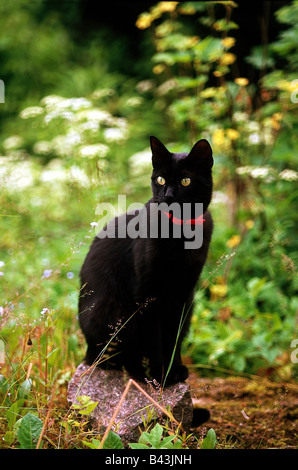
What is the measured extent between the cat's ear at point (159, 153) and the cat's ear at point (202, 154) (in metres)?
0.10

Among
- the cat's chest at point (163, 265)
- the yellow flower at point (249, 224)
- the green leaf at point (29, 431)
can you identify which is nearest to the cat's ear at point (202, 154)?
the cat's chest at point (163, 265)

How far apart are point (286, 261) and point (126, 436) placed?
105 centimetres

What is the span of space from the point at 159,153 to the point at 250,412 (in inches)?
51.3

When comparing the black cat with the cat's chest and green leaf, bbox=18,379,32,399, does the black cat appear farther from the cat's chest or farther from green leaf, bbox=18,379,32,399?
green leaf, bbox=18,379,32,399

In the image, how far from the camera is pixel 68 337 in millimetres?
2115

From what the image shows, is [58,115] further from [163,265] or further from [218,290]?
[163,265]

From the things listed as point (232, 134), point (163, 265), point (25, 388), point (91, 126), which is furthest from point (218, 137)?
point (25, 388)

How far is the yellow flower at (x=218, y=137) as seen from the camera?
309 centimetres

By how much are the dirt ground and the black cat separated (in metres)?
0.29

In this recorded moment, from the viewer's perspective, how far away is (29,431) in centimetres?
132

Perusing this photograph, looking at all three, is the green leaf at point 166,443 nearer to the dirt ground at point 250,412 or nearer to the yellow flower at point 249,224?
the dirt ground at point 250,412

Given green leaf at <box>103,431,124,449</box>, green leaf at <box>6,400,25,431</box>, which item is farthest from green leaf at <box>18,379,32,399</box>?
green leaf at <box>103,431,124,449</box>

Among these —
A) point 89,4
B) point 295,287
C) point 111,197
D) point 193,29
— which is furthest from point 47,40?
point 295,287
